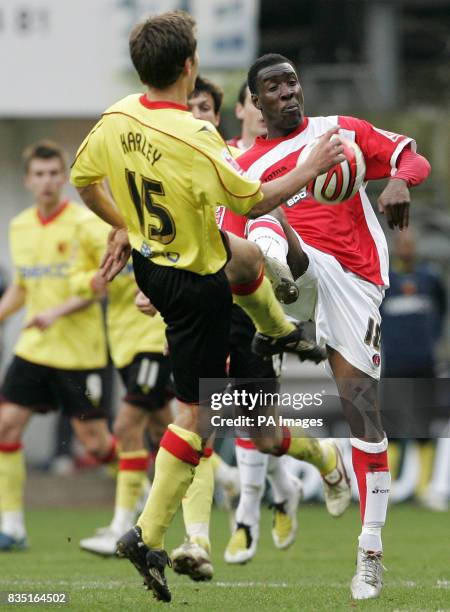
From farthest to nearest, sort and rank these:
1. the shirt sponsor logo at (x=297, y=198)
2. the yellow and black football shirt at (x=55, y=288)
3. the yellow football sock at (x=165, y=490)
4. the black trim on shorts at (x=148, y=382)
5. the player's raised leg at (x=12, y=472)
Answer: the yellow and black football shirt at (x=55, y=288)
the player's raised leg at (x=12, y=472)
the black trim on shorts at (x=148, y=382)
the shirt sponsor logo at (x=297, y=198)
the yellow football sock at (x=165, y=490)

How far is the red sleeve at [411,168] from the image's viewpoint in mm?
6512

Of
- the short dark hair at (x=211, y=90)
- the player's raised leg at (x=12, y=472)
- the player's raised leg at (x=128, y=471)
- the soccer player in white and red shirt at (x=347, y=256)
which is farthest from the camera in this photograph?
the player's raised leg at (x=12, y=472)

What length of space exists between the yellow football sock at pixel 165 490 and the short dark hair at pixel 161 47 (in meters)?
1.48

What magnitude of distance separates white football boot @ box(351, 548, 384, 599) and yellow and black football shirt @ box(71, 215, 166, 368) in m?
3.48

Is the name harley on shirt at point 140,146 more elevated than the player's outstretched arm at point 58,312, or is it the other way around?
the name harley on shirt at point 140,146

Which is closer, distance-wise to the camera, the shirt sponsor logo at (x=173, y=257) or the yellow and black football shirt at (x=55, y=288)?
the shirt sponsor logo at (x=173, y=257)

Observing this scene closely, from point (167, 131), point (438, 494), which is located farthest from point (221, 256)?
point (438, 494)

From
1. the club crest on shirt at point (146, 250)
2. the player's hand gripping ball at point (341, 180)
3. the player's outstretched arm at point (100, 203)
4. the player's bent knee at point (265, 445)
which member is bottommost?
the player's bent knee at point (265, 445)

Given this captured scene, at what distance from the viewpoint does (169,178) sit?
5996 mm

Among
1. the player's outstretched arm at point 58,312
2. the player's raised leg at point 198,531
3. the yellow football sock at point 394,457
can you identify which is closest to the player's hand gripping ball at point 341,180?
the player's raised leg at point 198,531

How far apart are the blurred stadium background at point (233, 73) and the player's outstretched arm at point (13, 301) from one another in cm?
306

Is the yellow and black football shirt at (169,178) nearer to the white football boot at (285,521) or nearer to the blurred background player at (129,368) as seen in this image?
the white football boot at (285,521)

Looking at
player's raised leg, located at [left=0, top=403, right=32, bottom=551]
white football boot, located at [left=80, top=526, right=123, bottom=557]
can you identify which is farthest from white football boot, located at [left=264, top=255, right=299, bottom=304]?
player's raised leg, located at [left=0, top=403, right=32, bottom=551]

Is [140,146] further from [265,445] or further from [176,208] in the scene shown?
[265,445]
